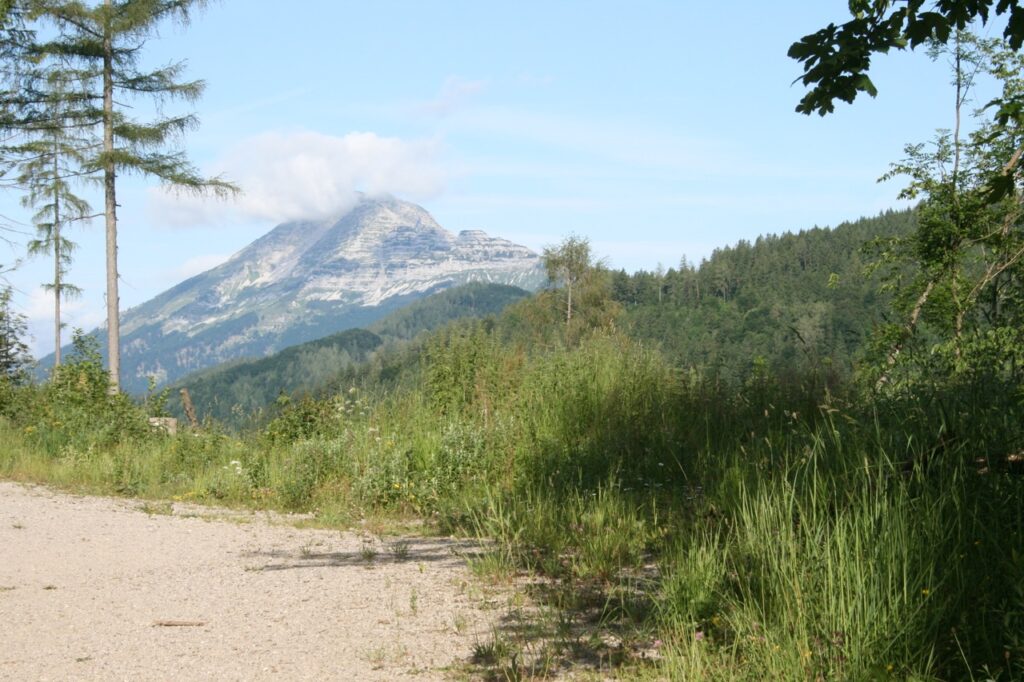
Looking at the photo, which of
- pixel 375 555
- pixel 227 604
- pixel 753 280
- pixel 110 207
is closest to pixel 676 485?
pixel 375 555

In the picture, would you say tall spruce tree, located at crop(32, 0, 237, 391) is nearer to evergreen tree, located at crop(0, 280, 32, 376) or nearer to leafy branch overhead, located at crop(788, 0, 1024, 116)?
evergreen tree, located at crop(0, 280, 32, 376)

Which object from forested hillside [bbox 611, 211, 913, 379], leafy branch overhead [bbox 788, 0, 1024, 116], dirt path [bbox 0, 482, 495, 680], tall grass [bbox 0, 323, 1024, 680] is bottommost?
dirt path [bbox 0, 482, 495, 680]

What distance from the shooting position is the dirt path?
397 cm

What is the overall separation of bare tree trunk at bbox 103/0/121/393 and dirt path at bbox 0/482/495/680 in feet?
41.9

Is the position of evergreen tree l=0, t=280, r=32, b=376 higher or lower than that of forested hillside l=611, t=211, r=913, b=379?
lower

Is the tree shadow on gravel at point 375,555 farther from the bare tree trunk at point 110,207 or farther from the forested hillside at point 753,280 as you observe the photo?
the forested hillside at point 753,280

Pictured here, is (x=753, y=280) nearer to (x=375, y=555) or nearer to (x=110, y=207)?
(x=110, y=207)

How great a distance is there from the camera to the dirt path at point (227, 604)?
156 inches

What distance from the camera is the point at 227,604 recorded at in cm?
499

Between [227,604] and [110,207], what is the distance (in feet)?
54.4

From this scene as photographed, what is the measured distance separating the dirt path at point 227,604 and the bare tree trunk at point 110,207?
12769mm

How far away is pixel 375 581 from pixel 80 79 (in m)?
18.2

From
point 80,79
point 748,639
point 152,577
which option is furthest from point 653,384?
point 80,79

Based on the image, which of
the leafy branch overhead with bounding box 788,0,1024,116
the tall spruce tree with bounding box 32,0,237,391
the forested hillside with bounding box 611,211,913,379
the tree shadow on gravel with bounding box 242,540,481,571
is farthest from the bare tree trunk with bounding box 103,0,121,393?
the forested hillside with bounding box 611,211,913,379
